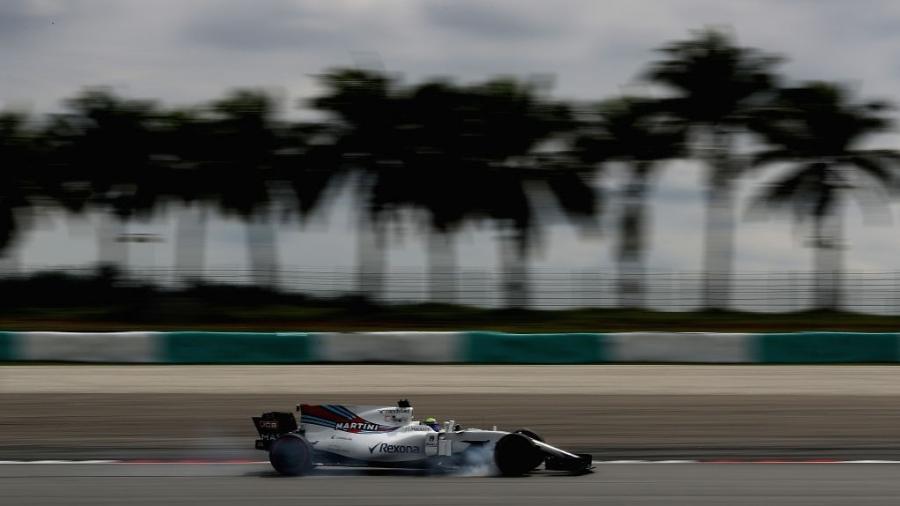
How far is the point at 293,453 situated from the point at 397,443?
0.76 meters

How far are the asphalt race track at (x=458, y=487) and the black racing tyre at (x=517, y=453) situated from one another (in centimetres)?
11

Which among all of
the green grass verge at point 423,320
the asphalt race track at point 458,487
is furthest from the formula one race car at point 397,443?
the green grass verge at point 423,320

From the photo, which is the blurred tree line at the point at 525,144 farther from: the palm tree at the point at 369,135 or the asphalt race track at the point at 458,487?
the asphalt race track at the point at 458,487

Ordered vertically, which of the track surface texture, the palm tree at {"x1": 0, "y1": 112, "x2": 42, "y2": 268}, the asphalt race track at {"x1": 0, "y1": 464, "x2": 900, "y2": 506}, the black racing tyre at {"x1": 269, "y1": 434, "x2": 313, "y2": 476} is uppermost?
the palm tree at {"x1": 0, "y1": 112, "x2": 42, "y2": 268}

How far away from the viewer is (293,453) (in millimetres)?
8375

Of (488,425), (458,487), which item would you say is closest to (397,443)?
(458,487)

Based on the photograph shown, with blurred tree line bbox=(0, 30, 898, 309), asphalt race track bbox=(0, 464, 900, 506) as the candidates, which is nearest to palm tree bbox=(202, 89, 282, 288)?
blurred tree line bbox=(0, 30, 898, 309)

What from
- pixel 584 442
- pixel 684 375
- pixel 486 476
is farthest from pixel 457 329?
pixel 486 476

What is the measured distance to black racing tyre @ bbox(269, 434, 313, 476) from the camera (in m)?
8.35

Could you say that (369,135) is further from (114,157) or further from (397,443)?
(397,443)

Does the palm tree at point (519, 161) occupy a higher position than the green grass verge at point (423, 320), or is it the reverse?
the palm tree at point (519, 161)

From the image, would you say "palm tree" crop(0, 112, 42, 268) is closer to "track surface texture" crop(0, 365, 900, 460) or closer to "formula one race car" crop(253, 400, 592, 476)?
"track surface texture" crop(0, 365, 900, 460)

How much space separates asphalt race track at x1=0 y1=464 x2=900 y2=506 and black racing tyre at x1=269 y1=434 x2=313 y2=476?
4.8 inches

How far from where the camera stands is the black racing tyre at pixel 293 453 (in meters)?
8.35
